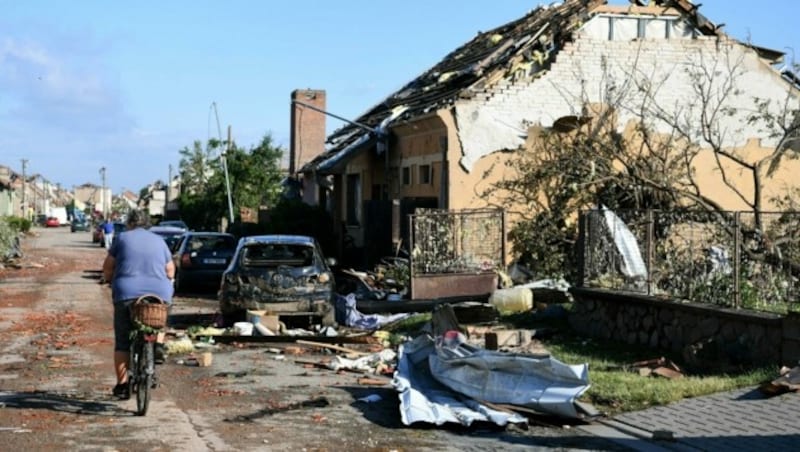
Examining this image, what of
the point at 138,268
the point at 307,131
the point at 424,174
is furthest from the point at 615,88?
the point at 307,131

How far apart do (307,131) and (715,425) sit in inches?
1630

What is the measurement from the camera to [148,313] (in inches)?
406

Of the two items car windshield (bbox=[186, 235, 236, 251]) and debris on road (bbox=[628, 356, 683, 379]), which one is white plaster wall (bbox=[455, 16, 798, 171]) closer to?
car windshield (bbox=[186, 235, 236, 251])

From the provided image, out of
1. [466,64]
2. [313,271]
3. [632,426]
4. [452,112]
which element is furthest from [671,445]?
[466,64]

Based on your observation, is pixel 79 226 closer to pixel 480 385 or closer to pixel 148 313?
pixel 148 313

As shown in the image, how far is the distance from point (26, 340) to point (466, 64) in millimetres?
14369

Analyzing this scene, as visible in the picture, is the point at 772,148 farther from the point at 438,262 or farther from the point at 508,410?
the point at 508,410

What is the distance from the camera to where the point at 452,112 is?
2372cm

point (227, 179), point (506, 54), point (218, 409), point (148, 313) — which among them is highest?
point (506, 54)

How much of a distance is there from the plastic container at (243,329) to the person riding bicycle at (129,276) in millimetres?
5697

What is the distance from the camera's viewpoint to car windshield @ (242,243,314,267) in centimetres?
1847

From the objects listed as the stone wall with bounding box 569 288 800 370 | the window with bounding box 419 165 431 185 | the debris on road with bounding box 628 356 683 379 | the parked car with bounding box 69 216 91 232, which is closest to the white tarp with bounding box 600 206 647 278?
the stone wall with bounding box 569 288 800 370

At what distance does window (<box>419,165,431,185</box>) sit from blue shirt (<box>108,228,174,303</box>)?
1525 cm

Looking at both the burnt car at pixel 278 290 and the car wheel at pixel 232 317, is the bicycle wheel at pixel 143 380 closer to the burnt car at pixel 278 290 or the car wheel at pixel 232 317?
the burnt car at pixel 278 290
